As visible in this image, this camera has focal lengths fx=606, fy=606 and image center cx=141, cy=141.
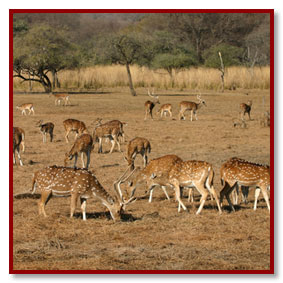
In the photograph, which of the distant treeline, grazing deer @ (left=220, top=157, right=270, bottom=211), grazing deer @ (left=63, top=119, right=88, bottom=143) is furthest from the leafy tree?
grazing deer @ (left=220, top=157, right=270, bottom=211)

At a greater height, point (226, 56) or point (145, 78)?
point (226, 56)

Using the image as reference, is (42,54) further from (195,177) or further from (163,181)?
(195,177)

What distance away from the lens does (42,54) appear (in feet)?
124

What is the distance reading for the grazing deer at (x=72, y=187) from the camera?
401 inches

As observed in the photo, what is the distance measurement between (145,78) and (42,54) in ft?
25.7

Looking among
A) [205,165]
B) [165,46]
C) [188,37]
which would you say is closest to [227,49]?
[165,46]

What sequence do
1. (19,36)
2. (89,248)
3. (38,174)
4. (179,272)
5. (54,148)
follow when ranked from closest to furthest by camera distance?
(179,272) → (89,248) → (38,174) → (54,148) → (19,36)

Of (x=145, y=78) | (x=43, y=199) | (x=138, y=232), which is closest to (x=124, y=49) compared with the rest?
(x=145, y=78)

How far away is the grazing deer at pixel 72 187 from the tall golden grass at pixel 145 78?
Answer: 23157 mm

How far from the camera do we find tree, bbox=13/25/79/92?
119 ft

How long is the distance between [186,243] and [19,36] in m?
36.1

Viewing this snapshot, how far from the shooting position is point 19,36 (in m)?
42.9

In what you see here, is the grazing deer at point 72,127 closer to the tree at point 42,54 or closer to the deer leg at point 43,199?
the deer leg at point 43,199

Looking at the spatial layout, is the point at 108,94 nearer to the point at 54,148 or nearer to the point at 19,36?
the point at 19,36
